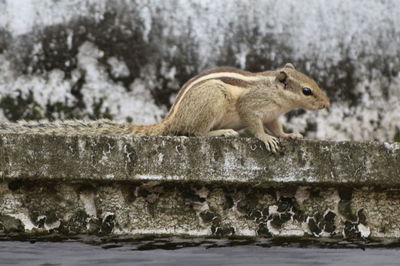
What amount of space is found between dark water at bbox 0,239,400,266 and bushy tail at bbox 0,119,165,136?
2.08 feet

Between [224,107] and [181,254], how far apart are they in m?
1.00

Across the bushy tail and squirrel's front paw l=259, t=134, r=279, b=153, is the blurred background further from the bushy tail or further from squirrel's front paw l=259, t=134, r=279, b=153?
squirrel's front paw l=259, t=134, r=279, b=153

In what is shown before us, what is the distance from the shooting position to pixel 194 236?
3781 mm

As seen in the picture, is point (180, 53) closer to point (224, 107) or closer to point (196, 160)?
point (224, 107)

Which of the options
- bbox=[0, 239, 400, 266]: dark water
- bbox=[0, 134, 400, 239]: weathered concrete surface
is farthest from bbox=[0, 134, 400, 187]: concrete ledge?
bbox=[0, 239, 400, 266]: dark water

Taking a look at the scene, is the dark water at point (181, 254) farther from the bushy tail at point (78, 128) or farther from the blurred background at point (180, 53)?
the blurred background at point (180, 53)

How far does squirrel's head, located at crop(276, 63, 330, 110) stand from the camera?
4510mm

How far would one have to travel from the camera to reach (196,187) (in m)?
3.80

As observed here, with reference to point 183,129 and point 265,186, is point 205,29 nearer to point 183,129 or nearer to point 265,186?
point 183,129

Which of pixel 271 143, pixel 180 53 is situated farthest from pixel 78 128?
pixel 180 53

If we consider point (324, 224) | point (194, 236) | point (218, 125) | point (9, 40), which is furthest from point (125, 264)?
point (9, 40)

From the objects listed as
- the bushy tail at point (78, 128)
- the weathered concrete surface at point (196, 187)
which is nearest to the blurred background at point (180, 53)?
the bushy tail at point (78, 128)

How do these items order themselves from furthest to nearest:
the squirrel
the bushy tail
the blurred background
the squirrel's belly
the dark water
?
1. the blurred background
2. the squirrel's belly
3. the squirrel
4. the bushy tail
5. the dark water

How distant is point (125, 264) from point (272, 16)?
2.94 m
